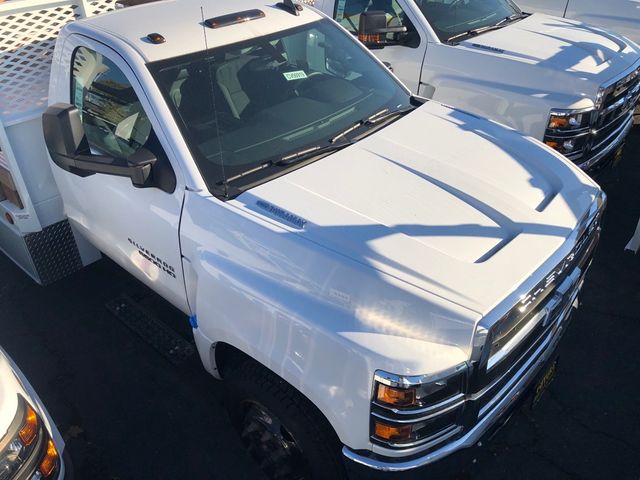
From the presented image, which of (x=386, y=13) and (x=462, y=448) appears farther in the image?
(x=386, y=13)

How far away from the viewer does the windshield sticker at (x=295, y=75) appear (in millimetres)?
3398

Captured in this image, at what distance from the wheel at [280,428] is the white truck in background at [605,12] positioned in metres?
6.28

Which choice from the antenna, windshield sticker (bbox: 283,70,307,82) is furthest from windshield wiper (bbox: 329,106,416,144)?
the antenna

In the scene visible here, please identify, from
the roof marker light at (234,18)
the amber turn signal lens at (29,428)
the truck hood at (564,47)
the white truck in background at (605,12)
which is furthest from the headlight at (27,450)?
the white truck in background at (605,12)

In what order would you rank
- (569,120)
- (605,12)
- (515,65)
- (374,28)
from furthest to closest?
1. (605,12)
2. (374,28)
3. (515,65)
4. (569,120)

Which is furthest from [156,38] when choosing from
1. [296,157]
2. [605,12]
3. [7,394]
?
[605,12]

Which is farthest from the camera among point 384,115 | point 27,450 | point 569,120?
point 569,120

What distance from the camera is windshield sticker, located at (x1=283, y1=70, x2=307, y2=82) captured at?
3.40m

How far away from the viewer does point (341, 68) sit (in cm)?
372

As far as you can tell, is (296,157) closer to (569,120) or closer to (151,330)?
(151,330)

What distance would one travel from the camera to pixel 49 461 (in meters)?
2.37

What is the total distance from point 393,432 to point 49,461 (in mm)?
1423

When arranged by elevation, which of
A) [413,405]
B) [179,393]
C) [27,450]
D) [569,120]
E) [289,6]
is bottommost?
[179,393]

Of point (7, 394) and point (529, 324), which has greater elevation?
point (529, 324)
